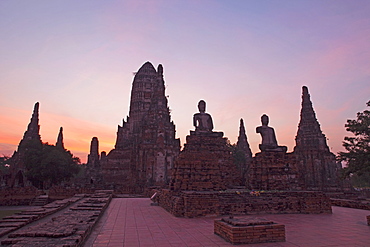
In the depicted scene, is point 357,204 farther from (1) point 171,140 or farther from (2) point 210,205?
(1) point 171,140

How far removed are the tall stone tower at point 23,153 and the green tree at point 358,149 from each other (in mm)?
38378

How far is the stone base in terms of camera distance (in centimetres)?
616

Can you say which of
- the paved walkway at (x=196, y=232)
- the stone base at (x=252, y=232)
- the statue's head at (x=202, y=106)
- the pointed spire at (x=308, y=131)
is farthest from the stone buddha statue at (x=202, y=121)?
the pointed spire at (x=308, y=131)

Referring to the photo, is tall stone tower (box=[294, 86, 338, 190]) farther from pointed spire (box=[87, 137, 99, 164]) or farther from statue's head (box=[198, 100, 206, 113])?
pointed spire (box=[87, 137, 99, 164])

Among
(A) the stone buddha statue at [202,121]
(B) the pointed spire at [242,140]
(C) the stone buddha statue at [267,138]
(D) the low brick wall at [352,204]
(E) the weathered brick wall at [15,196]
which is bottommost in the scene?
(E) the weathered brick wall at [15,196]

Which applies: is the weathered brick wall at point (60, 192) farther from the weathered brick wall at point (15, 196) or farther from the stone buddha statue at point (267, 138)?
the stone buddha statue at point (267, 138)

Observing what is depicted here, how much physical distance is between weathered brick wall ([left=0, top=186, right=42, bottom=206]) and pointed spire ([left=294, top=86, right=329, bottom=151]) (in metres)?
27.7

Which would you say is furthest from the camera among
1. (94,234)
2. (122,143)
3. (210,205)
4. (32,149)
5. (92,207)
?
(122,143)

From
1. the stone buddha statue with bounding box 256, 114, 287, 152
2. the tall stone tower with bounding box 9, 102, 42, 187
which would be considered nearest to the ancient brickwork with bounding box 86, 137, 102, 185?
the tall stone tower with bounding box 9, 102, 42, 187

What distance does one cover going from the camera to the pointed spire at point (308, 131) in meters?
29.2

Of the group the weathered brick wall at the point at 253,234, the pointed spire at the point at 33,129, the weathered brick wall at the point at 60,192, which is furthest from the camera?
the pointed spire at the point at 33,129

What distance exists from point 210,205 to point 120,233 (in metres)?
4.02

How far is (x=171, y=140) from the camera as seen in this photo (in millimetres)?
31672

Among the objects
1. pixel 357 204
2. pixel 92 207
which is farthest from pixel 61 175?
pixel 357 204
